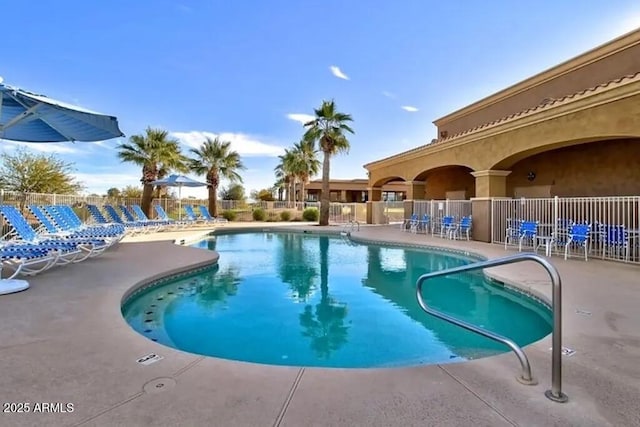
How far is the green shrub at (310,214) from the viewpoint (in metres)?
28.0

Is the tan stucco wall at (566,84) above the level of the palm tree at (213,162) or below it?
above

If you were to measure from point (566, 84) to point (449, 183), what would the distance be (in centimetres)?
779

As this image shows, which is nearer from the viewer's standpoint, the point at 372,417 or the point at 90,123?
the point at 372,417

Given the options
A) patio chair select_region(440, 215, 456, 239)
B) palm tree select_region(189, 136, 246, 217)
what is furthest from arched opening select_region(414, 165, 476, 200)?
palm tree select_region(189, 136, 246, 217)

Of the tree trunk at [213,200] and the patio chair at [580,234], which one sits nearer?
the patio chair at [580,234]

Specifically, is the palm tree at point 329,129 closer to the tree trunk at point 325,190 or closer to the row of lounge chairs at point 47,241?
the tree trunk at point 325,190

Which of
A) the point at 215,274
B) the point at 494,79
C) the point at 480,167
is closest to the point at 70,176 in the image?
the point at 215,274

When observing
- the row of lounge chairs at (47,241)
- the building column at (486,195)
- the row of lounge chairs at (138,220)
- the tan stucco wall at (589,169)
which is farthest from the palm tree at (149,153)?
the tan stucco wall at (589,169)

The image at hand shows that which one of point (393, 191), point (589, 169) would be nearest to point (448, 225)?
point (589, 169)

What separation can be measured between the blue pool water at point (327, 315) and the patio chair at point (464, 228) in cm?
557

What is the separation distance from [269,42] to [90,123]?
36.8 ft

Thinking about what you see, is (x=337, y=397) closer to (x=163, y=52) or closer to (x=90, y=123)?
(x=90, y=123)

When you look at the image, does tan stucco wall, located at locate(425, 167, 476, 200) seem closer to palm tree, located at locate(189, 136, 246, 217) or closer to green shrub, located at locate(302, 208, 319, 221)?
green shrub, located at locate(302, 208, 319, 221)

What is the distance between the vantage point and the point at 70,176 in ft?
74.5
